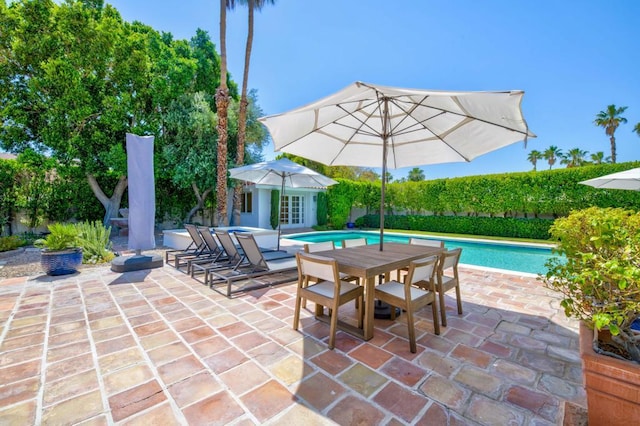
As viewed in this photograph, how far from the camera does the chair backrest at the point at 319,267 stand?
2932 millimetres

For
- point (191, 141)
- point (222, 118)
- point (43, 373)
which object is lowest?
point (43, 373)

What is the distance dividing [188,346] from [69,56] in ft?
46.5

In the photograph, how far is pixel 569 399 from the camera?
217cm

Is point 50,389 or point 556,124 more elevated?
point 556,124

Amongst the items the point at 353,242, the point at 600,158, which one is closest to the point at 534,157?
the point at 600,158

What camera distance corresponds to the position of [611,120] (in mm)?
25516

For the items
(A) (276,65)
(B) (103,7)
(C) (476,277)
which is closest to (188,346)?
(C) (476,277)

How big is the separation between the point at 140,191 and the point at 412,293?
238 inches

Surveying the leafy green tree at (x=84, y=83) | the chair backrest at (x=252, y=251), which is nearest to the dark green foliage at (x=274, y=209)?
the leafy green tree at (x=84, y=83)

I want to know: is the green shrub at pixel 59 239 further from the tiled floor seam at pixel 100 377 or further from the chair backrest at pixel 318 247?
the chair backrest at pixel 318 247

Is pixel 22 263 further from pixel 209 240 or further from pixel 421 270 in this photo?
pixel 421 270

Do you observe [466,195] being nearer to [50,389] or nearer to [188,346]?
[188,346]

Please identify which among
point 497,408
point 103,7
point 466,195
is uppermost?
point 103,7

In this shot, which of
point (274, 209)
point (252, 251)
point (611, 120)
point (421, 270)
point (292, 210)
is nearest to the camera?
point (421, 270)
